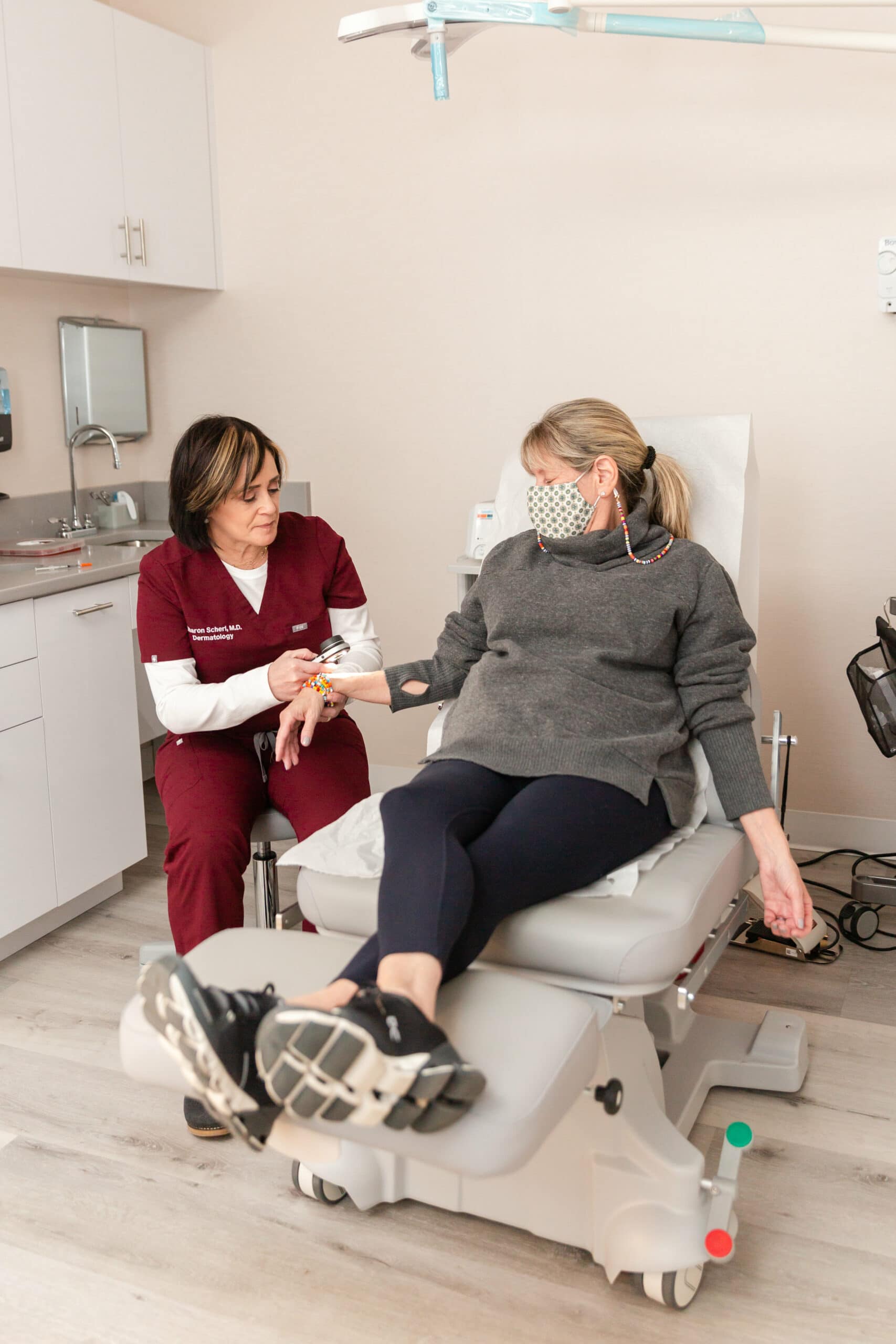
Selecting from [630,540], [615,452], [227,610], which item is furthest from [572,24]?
[227,610]

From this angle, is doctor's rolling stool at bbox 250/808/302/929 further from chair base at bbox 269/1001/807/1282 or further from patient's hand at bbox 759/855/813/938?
patient's hand at bbox 759/855/813/938

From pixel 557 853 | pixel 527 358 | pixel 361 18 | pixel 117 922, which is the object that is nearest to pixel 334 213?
pixel 527 358

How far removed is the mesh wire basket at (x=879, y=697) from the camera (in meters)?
2.07

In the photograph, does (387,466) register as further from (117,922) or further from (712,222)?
(117,922)

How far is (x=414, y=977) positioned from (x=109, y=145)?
2.31m

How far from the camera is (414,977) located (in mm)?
1075

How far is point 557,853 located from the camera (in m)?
1.32

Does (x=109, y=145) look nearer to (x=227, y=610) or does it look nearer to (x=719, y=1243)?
(x=227, y=610)

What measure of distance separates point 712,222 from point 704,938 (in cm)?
179

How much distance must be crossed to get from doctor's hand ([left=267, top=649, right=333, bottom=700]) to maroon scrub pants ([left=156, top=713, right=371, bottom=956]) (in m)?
0.16

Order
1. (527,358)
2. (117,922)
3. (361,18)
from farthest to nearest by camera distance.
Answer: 1. (527,358)
2. (117,922)
3. (361,18)

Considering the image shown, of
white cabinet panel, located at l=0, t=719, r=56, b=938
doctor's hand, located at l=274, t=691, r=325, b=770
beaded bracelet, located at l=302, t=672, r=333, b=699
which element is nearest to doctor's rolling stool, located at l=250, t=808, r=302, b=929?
doctor's hand, located at l=274, t=691, r=325, b=770

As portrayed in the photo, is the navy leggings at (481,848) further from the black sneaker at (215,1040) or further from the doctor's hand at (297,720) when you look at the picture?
the doctor's hand at (297,720)

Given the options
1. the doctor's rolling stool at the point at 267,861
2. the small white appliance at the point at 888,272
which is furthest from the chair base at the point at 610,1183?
the small white appliance at the point at 888,272
